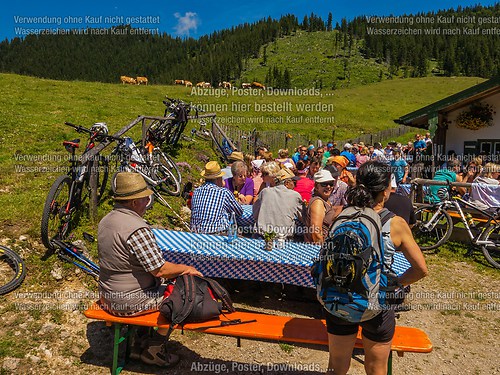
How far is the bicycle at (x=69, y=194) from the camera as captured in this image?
218 inches

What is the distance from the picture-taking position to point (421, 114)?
13852 mm

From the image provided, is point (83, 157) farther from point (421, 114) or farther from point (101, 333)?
point (421, 114)

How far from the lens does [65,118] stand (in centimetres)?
1516

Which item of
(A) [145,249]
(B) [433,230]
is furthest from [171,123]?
(A) [145,249]

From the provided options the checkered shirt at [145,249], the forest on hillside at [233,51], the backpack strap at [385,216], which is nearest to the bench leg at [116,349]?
the checkered shirt at [145,249]

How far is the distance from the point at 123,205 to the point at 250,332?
69.6 inches

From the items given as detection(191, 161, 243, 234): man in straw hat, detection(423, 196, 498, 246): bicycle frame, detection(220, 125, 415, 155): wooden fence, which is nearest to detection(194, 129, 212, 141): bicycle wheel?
detection(220, 125, 415, 155): wooden fence

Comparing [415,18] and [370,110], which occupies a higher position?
[415,18]

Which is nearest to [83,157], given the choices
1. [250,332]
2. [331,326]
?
[250,332]

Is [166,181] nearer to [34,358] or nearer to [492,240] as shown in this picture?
[34,358]

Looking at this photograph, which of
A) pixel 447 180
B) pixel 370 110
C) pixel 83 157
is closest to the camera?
pixel 83 157

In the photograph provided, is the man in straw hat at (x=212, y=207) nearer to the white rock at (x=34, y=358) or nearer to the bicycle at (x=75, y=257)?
the bicycle at (x=75, y=257)

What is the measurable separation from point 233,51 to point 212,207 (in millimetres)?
144017

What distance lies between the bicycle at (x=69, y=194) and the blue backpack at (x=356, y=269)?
4.55 metres
